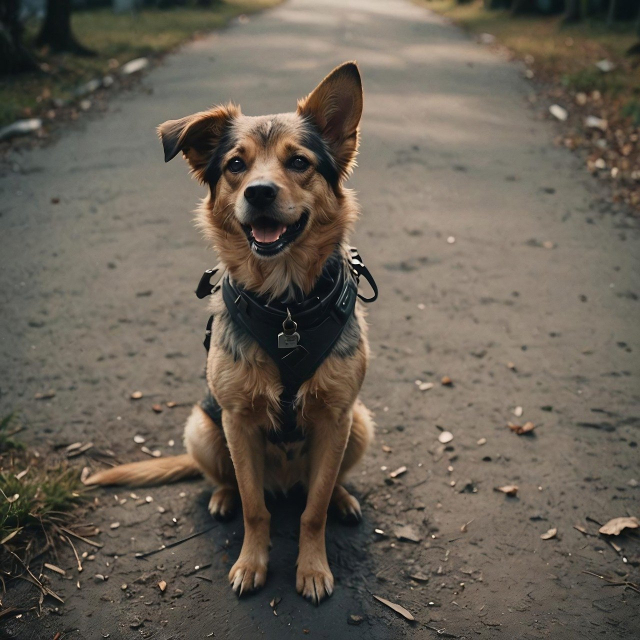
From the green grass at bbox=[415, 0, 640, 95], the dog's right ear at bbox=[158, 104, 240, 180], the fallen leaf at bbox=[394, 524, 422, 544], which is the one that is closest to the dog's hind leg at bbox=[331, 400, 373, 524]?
the fallen leaf at bbox=[394, 524, 422, 544]

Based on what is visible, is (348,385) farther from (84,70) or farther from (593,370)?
(84,70)

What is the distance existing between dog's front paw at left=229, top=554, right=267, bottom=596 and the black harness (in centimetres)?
64

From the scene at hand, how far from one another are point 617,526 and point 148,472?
2.69 meters

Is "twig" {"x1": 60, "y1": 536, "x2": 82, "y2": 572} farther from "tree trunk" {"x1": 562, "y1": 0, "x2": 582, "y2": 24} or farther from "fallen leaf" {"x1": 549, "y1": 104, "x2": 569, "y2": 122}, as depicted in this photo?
"tree trunk" {"x1": 562, "y1": 0, "x2": 582, "y2": 24}

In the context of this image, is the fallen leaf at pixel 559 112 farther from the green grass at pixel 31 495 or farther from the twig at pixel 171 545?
the green grass at pixel 31 495

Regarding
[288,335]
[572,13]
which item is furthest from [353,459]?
[572,13]

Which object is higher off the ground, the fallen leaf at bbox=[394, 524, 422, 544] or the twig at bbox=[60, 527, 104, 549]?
the twig at bbox=[60, 527, 104, 549]

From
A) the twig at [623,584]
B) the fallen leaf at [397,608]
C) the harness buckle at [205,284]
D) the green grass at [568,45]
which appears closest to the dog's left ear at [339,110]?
the harness buckle at [205,284]

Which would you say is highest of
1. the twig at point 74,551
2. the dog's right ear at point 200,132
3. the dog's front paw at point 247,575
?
the dog's right ear at point 200,132

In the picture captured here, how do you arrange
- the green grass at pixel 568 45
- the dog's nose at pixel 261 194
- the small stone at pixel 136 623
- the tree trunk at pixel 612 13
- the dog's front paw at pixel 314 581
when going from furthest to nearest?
the tree trunk at pixel 612 13 < the green grass at pixel 568 45 < the dog's front paw at pixel 314 581 < the small stone at pixel 136 623 < the dog's nose at pixel 261 194

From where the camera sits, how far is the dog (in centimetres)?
297

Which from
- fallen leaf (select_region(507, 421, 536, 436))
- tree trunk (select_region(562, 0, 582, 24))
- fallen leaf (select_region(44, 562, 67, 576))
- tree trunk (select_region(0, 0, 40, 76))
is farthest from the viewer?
tree trunk (select_region(562, 0, 582, 24))

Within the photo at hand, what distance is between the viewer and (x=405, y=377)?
4832 millimetres

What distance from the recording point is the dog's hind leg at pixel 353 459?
351cm
